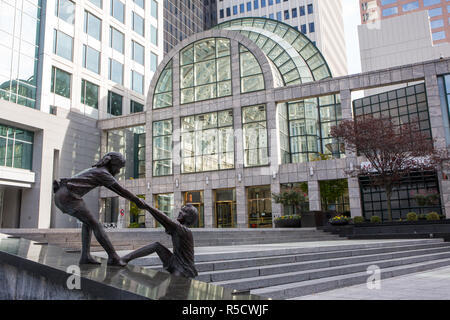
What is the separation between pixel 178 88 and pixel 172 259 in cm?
3103

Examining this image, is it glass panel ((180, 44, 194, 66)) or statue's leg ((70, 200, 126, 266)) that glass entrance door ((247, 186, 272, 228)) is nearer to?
glass panel ((180, 44, 194, 66))

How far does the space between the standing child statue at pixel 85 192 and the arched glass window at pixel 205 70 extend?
28615 millimetres

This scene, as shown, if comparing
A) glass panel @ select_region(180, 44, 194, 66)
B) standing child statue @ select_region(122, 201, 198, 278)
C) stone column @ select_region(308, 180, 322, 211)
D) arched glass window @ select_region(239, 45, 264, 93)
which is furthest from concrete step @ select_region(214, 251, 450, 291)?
glass panel @ select_region(180, 44, 194, 66)

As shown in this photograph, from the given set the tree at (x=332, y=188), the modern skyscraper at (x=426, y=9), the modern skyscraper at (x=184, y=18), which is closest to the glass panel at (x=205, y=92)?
the tree at (x=332, y=188)

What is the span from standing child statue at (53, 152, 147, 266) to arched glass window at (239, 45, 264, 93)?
28.0m

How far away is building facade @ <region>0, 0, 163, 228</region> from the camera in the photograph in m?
28.7

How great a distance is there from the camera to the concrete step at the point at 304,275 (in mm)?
6825

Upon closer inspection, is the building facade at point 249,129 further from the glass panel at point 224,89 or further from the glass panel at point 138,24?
the glass panel at point 138,24

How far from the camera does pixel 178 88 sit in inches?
1390

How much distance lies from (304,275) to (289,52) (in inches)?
1328

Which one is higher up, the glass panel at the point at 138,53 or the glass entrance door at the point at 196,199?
the glass panel at the point at 138,53

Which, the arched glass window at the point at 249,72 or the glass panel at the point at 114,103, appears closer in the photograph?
the arched glass window at the point at 249,72

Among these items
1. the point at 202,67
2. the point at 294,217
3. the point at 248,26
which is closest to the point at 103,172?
the point at 294,217

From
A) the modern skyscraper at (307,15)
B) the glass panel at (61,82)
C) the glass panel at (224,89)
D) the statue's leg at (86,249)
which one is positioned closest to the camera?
the statue's leg at (86,249)
